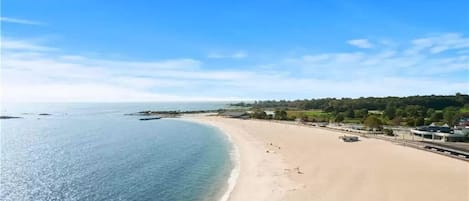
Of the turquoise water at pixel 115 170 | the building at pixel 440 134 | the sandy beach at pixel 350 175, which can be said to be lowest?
the turquoise water at pixel 115 170

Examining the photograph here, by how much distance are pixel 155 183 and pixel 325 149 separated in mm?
25346

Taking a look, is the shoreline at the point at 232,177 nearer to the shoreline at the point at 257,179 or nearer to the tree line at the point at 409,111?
the shoreline at the point at 257,179

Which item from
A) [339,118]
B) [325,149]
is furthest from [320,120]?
[325,149]

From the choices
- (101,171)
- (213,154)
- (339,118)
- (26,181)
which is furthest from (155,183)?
(339,118)

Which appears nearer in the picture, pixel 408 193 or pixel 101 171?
pixel 408 193

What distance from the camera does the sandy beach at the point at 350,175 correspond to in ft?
88.3

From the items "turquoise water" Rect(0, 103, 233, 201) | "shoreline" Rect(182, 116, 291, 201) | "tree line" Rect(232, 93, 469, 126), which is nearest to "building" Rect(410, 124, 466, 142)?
"tree line" Rect(232, 93, 469, 126)

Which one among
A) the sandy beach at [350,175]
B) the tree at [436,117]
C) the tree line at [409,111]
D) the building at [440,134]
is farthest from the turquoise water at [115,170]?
the tree at [436,117]

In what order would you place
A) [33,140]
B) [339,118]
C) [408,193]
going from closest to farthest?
[408,193]
[33,140]
[339,118]

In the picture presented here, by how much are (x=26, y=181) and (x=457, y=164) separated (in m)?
38.7

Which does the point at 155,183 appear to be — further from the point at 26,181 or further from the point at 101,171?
the point at 26,181

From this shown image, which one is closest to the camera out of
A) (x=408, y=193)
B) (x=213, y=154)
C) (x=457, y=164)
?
(x=408, y=193)

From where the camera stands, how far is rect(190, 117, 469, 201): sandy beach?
26.9 m

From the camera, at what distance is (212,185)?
31.7 meters
